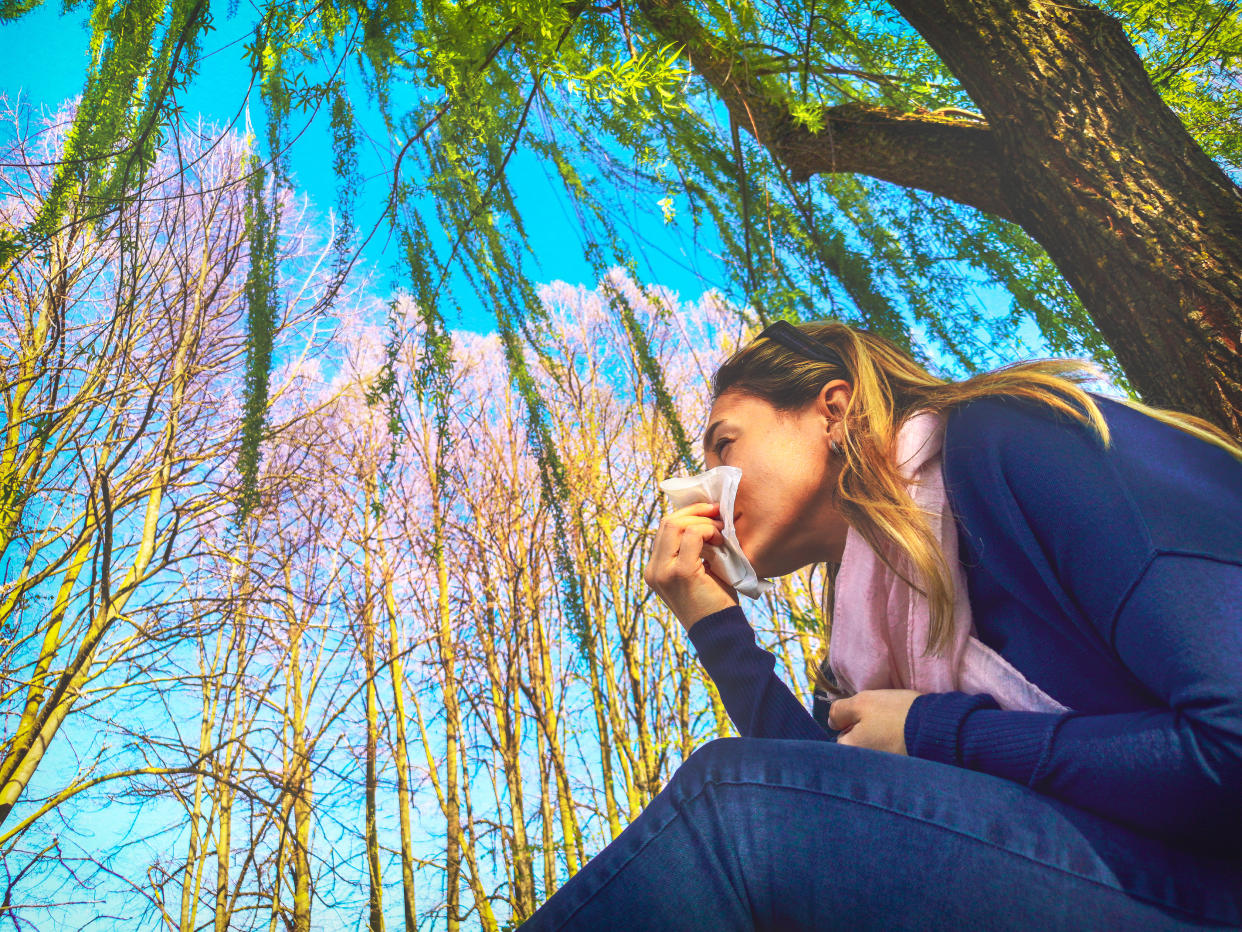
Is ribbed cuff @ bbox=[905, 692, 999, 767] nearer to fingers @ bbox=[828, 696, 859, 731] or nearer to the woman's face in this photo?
fingers @ bbox=[828, 696, 859, 731]

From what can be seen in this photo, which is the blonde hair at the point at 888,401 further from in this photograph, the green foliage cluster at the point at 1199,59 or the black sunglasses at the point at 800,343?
the green foliage cluster at the point at 1199,59

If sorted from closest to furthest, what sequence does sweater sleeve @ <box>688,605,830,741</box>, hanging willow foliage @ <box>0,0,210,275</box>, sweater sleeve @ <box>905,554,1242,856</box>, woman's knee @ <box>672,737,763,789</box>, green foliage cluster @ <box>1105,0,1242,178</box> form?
sweater sleeve @ <box>905,554,1242,856</box> < woman's knee @ <box>672,737,763,789</box> < sweater sleeve @ <box>688,605,830,741</box> < hanging willow foliage @ <box>0,0,210,275</box> < green foliage cluster @ <box>1105,0,1242,178</box>

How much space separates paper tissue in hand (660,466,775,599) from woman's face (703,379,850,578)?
0.02 m

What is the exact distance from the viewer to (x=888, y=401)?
1083mm

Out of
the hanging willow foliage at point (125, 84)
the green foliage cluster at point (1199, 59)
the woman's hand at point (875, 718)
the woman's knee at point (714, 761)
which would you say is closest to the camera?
the woman's knee at point (714, 761)

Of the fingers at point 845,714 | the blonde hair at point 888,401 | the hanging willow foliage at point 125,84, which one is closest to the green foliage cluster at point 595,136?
the hanging willow foliage at point 125,84

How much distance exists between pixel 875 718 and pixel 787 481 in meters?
0.43

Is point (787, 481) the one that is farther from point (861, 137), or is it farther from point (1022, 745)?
point (861, 137)

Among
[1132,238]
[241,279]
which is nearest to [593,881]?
[1132,238]

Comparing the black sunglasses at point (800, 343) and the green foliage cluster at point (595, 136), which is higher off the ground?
the green foliage cluster at point (595, 136)

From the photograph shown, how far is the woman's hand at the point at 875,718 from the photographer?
74 cm

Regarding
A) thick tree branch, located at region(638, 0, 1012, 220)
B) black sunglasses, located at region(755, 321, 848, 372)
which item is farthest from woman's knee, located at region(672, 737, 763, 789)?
thick tree branch, located at region(638, 0, 1012, 220)

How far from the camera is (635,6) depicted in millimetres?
1648

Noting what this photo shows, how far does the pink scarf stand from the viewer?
79cm
